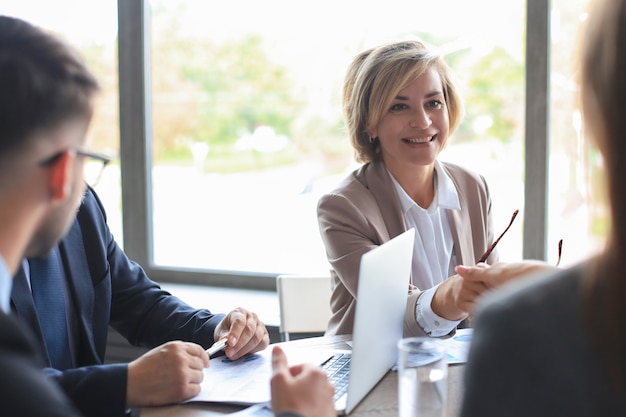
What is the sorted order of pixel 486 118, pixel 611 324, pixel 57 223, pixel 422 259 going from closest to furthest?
1. pixel 611 324
2. pixel 57 223
3. pixel 422 259
4. pixel 486 118

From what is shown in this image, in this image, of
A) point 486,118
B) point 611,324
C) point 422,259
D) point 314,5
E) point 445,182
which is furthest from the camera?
point 314,5

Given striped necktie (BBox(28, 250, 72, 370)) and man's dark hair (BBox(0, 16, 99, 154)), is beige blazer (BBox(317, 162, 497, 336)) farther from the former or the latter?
man's dark hair (BBox(0, 16, 99, 154))

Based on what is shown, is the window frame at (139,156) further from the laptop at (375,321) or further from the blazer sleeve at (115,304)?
the laptop at (375,321)

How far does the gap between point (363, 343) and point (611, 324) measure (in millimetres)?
615

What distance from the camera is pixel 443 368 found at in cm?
120

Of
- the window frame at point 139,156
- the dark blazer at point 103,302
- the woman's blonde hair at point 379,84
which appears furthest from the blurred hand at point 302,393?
the window frame at point 139,156

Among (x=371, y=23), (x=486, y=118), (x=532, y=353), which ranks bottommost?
(x=532, y=353)

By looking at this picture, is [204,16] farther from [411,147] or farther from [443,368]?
[443,368]

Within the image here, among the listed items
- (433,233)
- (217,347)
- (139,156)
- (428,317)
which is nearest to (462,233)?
(433,233)

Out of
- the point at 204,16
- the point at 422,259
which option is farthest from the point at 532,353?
the point at 204,16

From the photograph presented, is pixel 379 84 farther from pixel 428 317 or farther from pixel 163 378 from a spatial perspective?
pixel 163 378

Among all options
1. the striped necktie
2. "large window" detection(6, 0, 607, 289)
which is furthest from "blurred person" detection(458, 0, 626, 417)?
"large window" detection(6, 0, 607, 289)

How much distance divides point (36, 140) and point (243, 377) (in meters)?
0.73

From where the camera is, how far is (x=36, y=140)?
100cm
